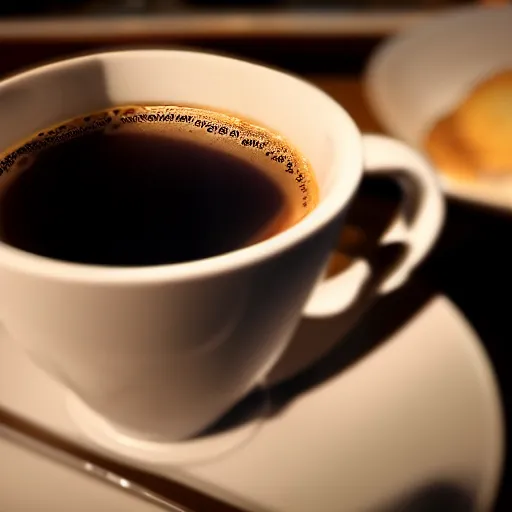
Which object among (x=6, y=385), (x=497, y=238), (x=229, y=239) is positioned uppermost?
(x=229, y=239)

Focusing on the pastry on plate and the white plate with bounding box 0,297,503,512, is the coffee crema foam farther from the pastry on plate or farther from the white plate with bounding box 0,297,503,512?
the pastry on plate

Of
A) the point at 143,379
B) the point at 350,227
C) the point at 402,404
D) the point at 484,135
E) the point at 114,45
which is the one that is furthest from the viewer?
the point at 114,45

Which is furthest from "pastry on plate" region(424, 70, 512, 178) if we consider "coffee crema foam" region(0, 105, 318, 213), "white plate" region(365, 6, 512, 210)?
"coffee crema foam" region(0, 105, 318, 213)

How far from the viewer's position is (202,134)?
0.66 metres

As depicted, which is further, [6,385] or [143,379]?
[6,385]

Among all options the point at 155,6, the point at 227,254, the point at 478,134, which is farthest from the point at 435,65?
the point at 227,254

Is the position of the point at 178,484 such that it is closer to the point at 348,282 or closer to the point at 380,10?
the point at 348,282

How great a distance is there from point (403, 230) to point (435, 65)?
706 millimetres

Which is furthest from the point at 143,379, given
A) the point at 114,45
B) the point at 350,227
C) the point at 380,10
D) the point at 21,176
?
the point at 380,10

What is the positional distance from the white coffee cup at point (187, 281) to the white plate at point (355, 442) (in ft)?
0.19

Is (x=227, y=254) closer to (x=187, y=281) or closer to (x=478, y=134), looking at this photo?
(x=187, y=281)

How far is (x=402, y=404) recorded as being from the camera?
63 centimetres

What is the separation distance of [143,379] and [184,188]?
208mm

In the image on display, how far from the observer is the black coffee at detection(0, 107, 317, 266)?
21.2 inches
